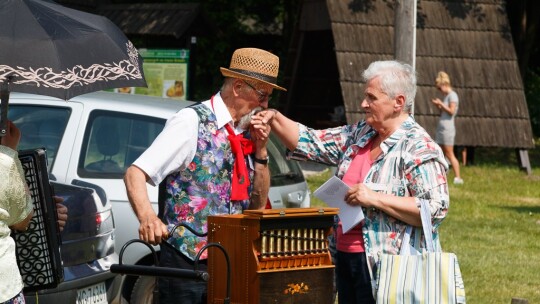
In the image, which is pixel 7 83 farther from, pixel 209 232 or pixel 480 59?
pixel 480 59

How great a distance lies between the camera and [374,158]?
5445 millimetres

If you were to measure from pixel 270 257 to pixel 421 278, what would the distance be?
2.79 ft

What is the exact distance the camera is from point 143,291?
777 centimetres

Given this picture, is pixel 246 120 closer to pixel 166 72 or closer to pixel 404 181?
pixel 404 181

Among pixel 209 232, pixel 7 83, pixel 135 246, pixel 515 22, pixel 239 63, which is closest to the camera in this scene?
pixel 7 83

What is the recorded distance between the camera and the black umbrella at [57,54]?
179 inches

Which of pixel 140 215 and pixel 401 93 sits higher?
pixel 401 93

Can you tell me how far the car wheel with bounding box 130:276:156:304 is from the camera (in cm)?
772

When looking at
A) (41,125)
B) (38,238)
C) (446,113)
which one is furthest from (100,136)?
(446,113)

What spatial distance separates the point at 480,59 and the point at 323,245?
1633 centimetres

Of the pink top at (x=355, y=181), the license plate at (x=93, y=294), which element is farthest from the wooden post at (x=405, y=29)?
the pink top at (x=355, y=181)

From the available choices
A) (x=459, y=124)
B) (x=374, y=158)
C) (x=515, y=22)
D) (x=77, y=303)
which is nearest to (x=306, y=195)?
(x=77, y=303)

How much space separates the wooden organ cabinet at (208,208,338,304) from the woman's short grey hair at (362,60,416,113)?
0.73m

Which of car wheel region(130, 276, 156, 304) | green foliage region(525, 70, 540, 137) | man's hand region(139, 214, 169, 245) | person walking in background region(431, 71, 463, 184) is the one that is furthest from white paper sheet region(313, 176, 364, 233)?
green foliage region(525, 70, 540, 137)
